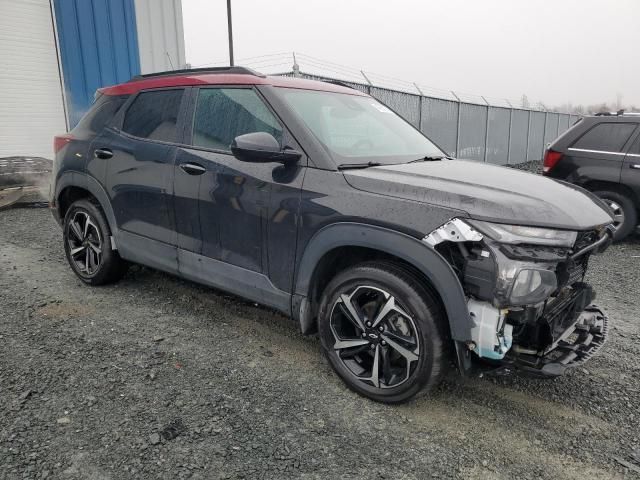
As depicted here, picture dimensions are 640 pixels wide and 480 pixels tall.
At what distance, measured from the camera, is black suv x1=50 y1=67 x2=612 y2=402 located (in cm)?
233

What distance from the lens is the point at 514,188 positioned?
2.58 metres

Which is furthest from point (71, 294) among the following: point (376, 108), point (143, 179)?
point (376, 108)

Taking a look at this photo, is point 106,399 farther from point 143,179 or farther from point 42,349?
point 143,179

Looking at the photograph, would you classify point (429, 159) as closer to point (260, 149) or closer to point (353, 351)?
point (260, 149)

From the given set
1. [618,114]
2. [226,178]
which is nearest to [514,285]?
[226,178]

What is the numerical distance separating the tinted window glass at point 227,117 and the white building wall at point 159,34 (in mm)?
9211

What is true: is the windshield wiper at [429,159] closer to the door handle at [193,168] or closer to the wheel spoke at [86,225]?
the door handle at [193,168]

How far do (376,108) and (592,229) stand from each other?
192cm

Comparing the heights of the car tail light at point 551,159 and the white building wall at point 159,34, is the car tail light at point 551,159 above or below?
below

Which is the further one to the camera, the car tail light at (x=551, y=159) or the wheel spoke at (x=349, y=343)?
the car tail light at (x=551, y=159)

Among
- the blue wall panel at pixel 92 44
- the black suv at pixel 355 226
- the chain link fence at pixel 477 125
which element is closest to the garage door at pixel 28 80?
the blue wall panel at pixel 92 44

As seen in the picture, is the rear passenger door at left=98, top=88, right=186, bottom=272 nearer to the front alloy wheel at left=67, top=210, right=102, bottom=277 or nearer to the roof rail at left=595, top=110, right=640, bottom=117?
the front alloy wheel at left=67, top=210, right=102, bottom=277

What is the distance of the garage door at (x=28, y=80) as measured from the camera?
10031 millimetres

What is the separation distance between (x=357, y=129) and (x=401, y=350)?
1.56 m
